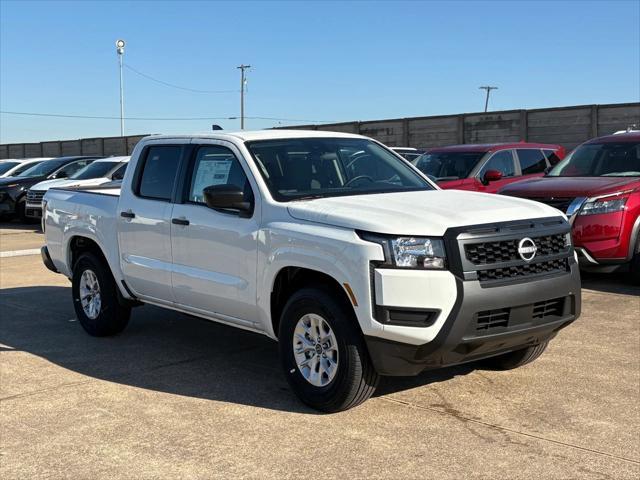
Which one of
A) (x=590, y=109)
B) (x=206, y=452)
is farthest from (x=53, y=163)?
(x=206, y=452)

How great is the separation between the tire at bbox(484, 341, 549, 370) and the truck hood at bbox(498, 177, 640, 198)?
374 centimetres

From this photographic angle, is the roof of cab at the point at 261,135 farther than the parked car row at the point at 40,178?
No

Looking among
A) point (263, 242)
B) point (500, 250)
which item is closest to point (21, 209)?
point (263, 242)

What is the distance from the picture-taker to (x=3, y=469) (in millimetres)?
4289

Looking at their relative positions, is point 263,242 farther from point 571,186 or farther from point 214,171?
point 571,186

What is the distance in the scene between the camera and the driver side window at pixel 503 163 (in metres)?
12.7

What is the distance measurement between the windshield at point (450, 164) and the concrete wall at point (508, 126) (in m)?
10.8

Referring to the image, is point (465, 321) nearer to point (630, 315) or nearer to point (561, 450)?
point (561, 450)

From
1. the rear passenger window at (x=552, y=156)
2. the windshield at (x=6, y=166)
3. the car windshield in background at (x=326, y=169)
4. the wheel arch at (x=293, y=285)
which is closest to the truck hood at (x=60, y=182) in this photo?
the windshield at (x=6, y=166)

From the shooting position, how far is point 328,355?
5043 mm

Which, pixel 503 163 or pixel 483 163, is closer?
pixel 483 163

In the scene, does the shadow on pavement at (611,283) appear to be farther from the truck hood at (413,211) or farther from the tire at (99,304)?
the tire at (99,304)

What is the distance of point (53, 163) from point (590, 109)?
1527 cm

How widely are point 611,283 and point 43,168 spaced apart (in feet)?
54.3
